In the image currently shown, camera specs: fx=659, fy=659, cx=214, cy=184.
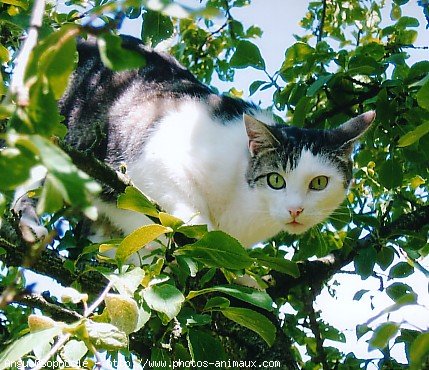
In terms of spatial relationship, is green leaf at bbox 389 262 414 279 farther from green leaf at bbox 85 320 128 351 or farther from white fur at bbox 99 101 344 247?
green leaf at bbox 85 320 128 351

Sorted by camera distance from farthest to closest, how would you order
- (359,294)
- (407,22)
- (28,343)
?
(407,22) < (359,294) < (28,343)

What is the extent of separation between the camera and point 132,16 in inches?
120

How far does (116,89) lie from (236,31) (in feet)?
3.49

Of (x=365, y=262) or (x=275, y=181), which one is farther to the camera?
(x=275, y=181)

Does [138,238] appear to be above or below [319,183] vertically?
below

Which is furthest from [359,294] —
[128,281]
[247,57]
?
[128,281]

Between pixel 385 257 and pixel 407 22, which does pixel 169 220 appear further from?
pixel 407 22

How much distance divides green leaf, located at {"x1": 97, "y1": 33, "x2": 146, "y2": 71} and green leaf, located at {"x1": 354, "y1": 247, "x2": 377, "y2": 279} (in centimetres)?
249

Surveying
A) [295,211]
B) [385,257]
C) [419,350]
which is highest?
[295,211]

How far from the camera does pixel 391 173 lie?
3.37 metres

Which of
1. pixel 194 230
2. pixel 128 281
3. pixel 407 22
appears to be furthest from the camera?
pixel 407 22

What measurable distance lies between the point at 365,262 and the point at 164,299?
1700 mm

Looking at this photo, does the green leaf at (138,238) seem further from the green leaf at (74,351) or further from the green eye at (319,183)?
the green eye at (319,183)

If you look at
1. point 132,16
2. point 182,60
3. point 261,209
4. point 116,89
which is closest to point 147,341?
point 261,209
